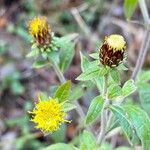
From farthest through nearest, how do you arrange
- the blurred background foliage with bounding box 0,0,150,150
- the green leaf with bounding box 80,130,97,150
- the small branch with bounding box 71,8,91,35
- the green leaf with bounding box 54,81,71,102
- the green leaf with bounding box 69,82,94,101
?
the small branch with bounding box 71,8,91,35
the blurred background foliage with bounding box 0,0,150,150
the green leaf with bounding box 69,82,94,101
the green leaf with bounding box 80,130,97,150
the green leaf with bounding box 54,81,71,102

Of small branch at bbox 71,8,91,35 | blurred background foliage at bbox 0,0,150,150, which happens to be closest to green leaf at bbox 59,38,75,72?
blurred background foliage at bbox 0,0,150,150

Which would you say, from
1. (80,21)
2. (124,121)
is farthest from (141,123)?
(80,21)

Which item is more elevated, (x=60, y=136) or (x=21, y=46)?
(x=21, y=46)

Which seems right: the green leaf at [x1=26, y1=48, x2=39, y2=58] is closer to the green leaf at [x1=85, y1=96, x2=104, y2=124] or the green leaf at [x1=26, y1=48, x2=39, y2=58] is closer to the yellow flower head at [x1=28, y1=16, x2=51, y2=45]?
the yellow flower head at [x1=28, y1=16, x2=51, y2=45]

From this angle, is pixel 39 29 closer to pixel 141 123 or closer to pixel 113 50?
pixel 113 50

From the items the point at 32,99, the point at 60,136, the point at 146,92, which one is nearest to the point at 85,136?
the point at 60,136

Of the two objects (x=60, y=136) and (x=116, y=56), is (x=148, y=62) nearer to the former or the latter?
(x=60, y=136)
